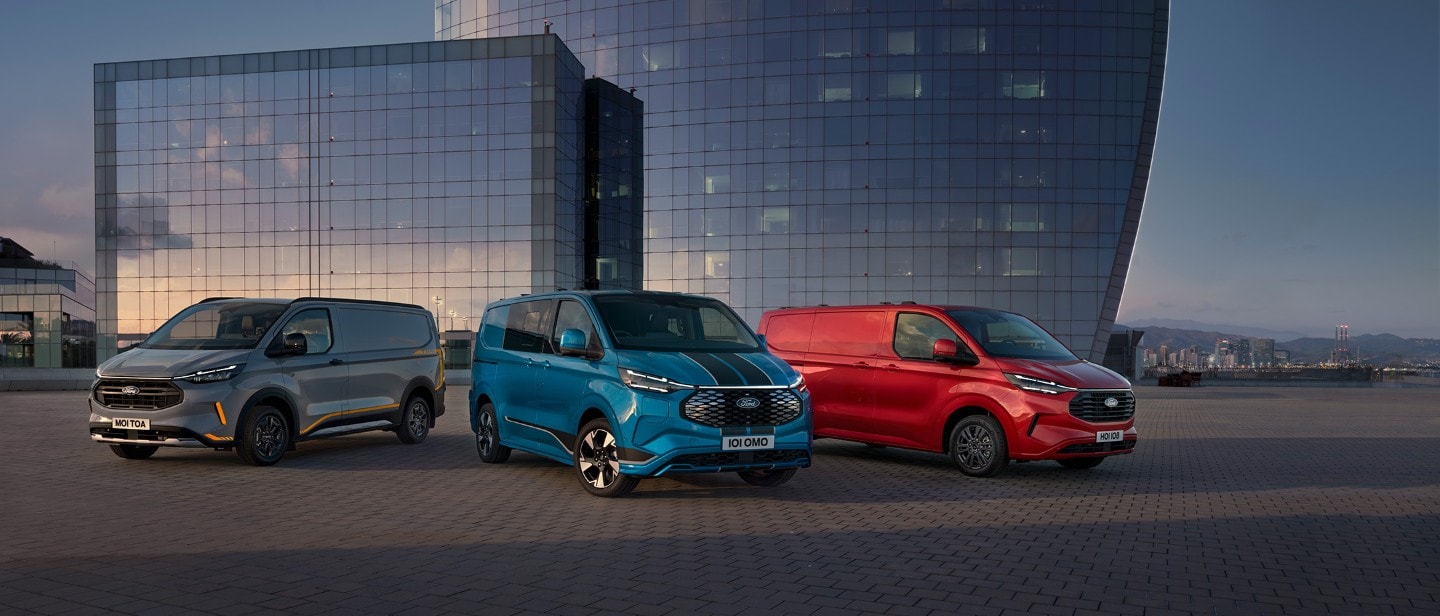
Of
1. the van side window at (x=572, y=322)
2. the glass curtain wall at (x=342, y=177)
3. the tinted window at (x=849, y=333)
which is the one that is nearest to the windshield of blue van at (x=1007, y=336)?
the tinted window at (x=849, y=333)

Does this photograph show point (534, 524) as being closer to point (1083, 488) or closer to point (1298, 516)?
point (1083, 488)

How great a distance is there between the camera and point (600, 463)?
28.9 ft

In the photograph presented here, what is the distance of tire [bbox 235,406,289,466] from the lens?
10688mm

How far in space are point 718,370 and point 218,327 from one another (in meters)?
6.64

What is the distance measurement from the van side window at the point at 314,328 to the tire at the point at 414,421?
167 cm

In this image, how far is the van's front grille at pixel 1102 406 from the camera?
10.1 metres

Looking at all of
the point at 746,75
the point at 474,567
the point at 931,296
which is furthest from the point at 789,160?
the point at 474,567

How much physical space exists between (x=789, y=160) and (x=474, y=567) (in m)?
55.6

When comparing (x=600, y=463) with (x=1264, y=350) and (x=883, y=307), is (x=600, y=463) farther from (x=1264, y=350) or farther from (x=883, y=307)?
(x=1264, y=350)

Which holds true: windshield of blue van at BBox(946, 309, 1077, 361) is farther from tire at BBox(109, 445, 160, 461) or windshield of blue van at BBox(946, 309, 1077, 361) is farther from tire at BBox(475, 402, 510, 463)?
tire at BBox(109, 445, 160, 461)

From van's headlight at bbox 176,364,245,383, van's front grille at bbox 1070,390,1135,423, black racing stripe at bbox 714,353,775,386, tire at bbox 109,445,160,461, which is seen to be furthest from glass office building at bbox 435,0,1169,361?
black racing stripe at bbox 714,353,775,386

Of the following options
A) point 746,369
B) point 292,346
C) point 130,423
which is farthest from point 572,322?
point 130,423

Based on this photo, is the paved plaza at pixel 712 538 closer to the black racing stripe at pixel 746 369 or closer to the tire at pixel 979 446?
the tire at pixel 979 446

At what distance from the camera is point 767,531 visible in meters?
7.32
